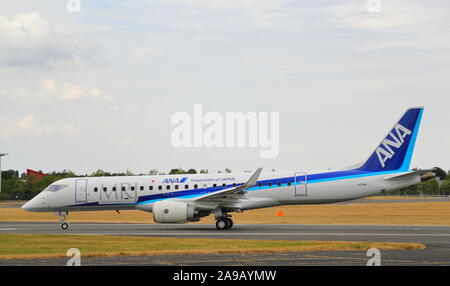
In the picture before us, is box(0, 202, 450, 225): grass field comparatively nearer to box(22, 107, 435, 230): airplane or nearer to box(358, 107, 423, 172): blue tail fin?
box(358, 107, 423, 172): blue tail fin

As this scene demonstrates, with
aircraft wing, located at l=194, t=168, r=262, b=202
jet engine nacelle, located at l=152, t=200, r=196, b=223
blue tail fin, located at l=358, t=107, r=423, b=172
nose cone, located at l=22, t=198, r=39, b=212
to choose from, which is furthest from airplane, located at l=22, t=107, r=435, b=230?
nose cone, located at l=22, t=198, r=39, b=212

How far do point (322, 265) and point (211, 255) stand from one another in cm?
453

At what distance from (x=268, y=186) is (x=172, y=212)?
5.76 metres

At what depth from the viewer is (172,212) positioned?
36688mm

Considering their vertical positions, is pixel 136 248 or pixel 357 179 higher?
pixel 357 179

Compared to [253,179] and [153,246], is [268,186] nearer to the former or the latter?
[253,179]

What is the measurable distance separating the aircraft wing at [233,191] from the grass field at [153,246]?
22.4ft

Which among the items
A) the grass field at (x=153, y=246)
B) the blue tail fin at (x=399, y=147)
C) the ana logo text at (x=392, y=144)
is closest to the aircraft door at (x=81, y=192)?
the grass field at (x=153, y=246)

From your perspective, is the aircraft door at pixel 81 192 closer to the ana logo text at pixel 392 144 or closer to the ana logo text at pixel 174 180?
the ana logo text at pixel 174 180
